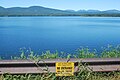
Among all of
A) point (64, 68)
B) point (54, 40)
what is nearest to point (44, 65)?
point (64, 68)

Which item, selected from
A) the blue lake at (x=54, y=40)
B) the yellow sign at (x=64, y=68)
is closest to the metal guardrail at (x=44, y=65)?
the yellow sign at (x=64, y=68)

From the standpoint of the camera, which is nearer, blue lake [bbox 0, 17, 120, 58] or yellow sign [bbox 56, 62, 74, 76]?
yellow sign [bbox 56, 62, 74, 76]

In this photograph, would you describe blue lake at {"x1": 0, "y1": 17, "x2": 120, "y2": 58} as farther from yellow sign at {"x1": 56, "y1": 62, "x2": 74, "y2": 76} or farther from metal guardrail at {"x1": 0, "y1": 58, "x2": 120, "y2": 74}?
yellow sign at {"x1": 56, "y1": 62, "x2": 74, "y2": 76}

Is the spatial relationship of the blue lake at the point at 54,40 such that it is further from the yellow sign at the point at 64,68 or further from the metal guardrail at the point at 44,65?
the yellow sign at the point at 64,68

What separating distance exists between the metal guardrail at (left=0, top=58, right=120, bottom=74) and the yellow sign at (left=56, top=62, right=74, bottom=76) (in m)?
0.09

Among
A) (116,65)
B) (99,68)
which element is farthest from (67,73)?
(116,65)

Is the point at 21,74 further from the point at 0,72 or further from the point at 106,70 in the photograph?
the point at 106,70

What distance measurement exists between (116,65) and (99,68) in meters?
0.43

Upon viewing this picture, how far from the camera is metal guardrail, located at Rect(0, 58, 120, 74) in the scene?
663cm

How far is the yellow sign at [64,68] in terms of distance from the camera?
668 cm

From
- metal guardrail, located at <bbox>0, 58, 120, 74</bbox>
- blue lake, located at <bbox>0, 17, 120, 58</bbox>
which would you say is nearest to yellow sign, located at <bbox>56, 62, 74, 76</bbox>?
metal guardrail, located at <bbox>0, 58, 120, 74</bbox>

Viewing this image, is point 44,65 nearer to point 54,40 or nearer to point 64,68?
point 64,68

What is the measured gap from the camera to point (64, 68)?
676 centimetres

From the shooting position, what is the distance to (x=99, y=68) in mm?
6809
